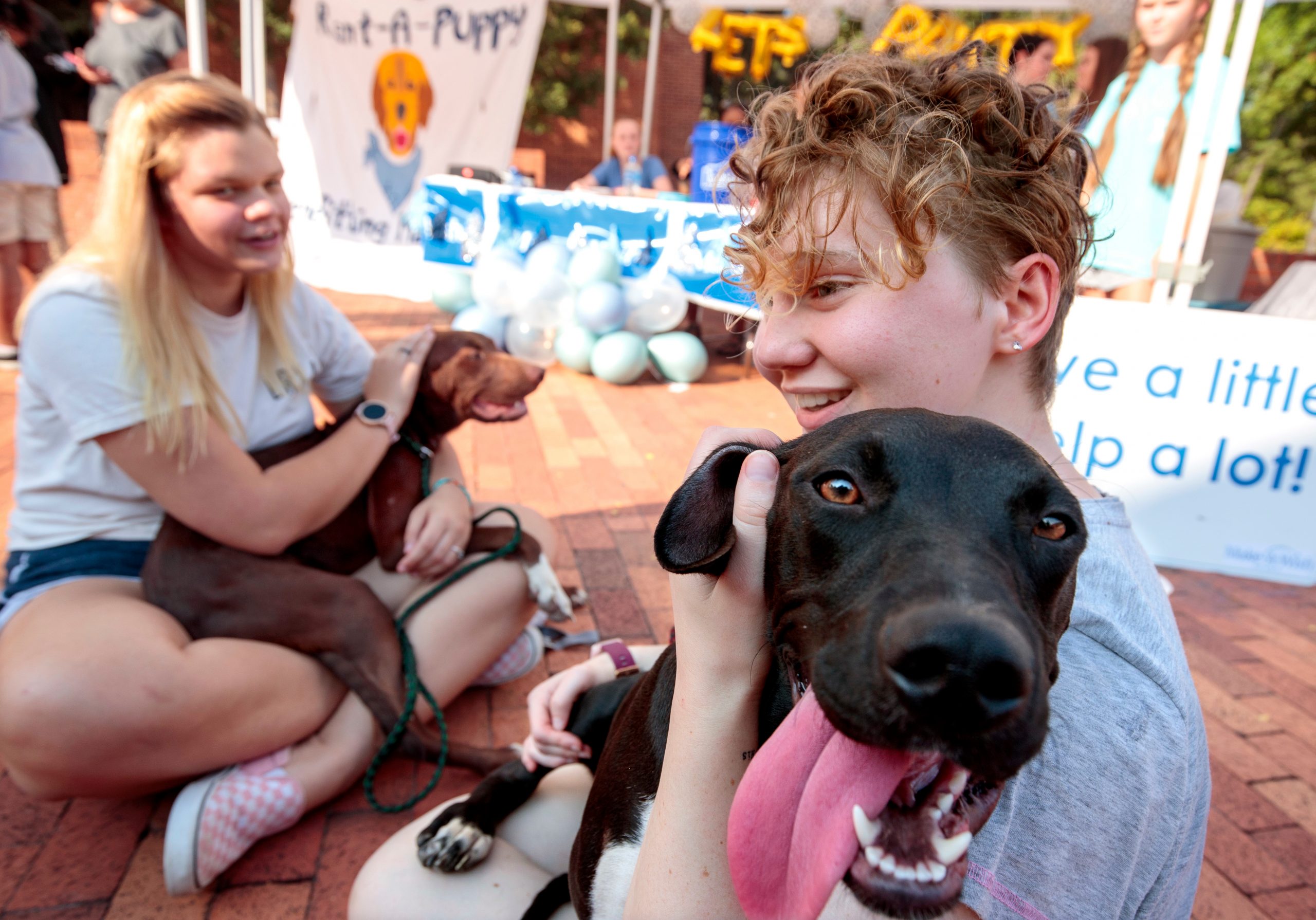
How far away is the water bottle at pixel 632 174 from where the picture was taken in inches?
431

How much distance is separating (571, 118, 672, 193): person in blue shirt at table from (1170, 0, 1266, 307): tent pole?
669 cm

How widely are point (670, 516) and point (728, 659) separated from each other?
244mm

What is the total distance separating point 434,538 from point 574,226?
5710 mm

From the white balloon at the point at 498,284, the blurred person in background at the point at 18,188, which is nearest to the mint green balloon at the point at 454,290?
the white balloon at the point at 498,284

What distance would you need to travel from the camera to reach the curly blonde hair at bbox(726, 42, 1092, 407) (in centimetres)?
139

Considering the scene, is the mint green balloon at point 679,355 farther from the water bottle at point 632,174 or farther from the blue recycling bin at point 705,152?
the water bottle at point 632,174

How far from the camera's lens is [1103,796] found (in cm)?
109

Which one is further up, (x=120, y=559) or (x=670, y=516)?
(x=670, y=516)

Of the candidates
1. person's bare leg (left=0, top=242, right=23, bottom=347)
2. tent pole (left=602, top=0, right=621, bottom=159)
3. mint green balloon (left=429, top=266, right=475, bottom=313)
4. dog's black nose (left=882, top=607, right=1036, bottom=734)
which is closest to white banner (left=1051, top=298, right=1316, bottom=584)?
dog's black nose (left=882, top=607, right=1036, bottom=734)

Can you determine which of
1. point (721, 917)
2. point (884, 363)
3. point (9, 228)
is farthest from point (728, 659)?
point (9, 228)

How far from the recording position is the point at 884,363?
1460mm

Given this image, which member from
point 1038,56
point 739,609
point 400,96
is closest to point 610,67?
point 400,96

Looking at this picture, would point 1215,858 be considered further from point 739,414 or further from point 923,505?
point 739,414

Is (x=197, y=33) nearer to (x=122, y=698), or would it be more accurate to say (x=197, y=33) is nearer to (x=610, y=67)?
(x=610, y=67)
